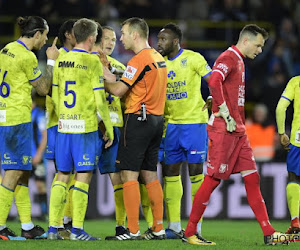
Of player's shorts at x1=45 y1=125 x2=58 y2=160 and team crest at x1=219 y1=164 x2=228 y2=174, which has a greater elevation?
player's shorts at x1=45 y1=125 x2=58 y2=160

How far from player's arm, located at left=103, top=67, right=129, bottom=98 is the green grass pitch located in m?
1.67

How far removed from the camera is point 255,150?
1555 cm

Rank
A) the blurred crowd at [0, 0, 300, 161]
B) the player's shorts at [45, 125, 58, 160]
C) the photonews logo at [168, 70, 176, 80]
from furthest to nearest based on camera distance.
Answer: the blurred crowd at [0, 0, 300, 161], the photonews logo at [168, 70, 176, 80], the player's shorts at [45, 125, 58, 160]

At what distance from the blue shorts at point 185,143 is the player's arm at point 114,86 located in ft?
3.70

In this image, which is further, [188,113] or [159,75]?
[188,113]

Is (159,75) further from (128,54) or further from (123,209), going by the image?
(128,54)

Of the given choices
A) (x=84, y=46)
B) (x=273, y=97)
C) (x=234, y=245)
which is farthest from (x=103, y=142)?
(x=273, y=97)

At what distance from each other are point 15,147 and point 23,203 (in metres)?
0.71

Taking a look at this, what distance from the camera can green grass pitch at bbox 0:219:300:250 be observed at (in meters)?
8.77

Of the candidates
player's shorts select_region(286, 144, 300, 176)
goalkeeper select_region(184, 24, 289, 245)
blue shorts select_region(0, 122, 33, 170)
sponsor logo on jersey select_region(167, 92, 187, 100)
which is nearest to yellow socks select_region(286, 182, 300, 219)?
player's shorts select_region(286, 144, 300, 176)

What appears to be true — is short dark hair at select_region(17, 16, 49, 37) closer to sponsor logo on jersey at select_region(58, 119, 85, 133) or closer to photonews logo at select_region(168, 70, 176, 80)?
sponsor logo on jersey at select_region(58, 119, 85, 133)

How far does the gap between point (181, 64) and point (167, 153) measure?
43.9 inches

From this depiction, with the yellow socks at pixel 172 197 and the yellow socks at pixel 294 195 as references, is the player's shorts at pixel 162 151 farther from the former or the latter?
the yellow socks at pixel 294 195

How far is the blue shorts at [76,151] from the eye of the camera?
366 inches
